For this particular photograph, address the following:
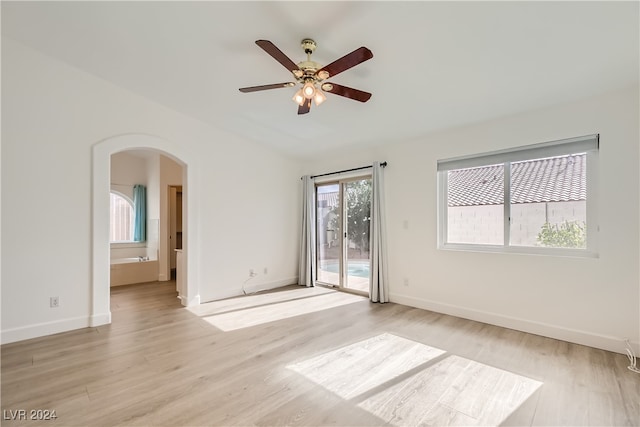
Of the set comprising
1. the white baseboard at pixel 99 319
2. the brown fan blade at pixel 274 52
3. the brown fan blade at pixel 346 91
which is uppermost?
the brown fan blade at pixel 274 52

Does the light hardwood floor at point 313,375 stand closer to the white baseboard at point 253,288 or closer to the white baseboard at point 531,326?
Answer: the white baseboard at point 531,326

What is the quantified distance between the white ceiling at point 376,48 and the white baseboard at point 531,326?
7.88 feet

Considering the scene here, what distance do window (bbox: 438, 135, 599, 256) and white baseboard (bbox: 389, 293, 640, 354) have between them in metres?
0.81

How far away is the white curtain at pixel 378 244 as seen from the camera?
4.57 meters

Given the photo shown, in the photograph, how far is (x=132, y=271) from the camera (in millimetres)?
5984

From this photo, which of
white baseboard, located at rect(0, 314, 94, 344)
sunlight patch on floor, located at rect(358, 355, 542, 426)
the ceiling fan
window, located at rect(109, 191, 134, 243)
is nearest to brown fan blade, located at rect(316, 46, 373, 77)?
the ceiling fan

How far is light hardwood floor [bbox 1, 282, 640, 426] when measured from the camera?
1.96m

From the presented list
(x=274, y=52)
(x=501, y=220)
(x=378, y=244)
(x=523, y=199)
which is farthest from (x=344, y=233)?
(x=274, y=52)

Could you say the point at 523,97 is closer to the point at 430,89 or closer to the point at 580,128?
the point at 580,128

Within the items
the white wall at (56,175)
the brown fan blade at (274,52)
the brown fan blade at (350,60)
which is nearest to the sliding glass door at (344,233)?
the white wall at (56,175)

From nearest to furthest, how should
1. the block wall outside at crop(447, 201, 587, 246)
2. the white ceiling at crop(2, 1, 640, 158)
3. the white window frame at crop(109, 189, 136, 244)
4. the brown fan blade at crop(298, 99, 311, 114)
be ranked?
the white ceiling at crop(2, 1, 640, 158) → the brown fan blade at crop(298, 99, 311, 114) → the block wall outside at crop(447, 201, 587, 246) → the white window frame at crop(109, 189, 136, 244)

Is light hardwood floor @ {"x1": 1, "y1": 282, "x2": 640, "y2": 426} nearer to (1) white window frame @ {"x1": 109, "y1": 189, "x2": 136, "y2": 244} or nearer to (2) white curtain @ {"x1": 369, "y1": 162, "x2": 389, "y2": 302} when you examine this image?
(2) white curtain @ {"x1": 369, "y1": 162, "x2": 389, "y2": 302}

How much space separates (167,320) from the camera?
12.4 feet

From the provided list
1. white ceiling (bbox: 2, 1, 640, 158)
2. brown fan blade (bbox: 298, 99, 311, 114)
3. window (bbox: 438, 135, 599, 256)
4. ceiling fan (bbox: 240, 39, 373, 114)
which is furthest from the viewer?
window (bbox: 438, 135, 599, 256)
